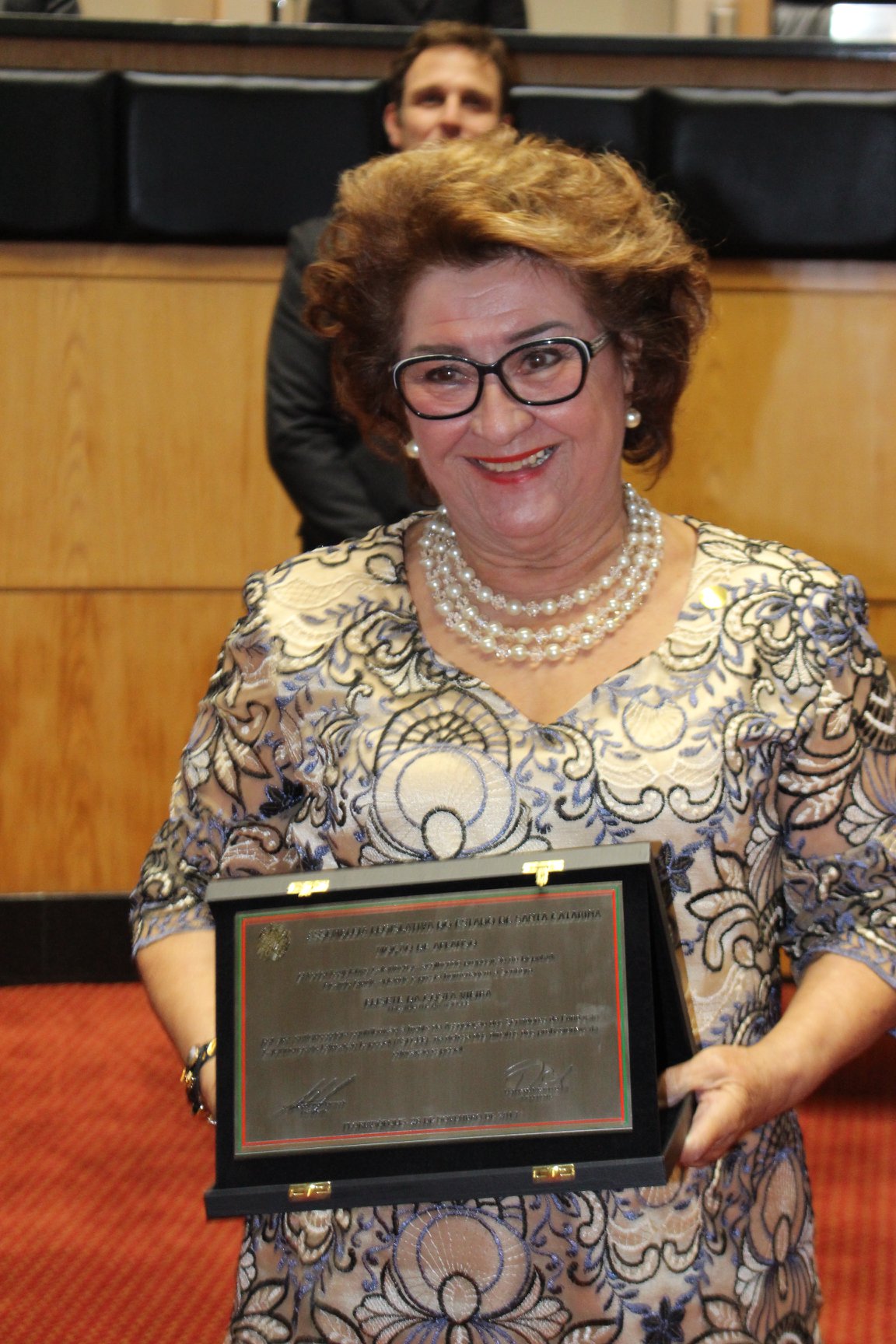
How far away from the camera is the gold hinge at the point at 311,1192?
42.6 inches

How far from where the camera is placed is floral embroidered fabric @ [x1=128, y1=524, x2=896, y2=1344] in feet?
4.02

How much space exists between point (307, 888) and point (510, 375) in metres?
0.50

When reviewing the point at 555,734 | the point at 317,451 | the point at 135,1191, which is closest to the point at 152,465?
the point at 317,451

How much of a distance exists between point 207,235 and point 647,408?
2.20 m

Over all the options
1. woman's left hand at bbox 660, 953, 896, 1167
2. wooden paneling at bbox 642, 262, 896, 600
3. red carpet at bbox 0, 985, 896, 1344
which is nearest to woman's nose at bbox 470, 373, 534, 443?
woman's left hand at bbox 660, 953, 896, 1167

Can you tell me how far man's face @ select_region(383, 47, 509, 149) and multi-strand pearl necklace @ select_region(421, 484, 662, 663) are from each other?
166 centimetres

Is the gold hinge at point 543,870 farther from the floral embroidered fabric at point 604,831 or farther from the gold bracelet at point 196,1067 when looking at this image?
the gold bracelet at point 196,1067

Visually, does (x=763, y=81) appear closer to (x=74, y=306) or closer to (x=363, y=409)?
(x=74, y=306)

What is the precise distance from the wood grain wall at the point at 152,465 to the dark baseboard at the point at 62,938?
0.13 feet

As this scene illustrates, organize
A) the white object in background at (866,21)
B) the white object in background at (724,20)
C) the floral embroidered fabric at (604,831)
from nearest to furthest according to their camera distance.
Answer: the floral embroidered fabric at (604,831), the white object in background at (724,20), the white object in background at (866,21)

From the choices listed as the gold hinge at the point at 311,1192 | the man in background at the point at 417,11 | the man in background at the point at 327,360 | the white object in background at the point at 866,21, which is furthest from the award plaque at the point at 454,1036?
the white object in background at the point at 866,21

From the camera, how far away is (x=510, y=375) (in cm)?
134

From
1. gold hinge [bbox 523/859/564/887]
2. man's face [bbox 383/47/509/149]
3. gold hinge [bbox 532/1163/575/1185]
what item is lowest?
gold hinge [bbox 532/1163/575/1185]
